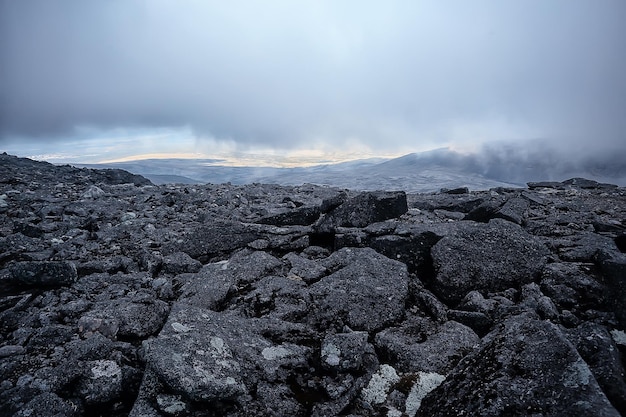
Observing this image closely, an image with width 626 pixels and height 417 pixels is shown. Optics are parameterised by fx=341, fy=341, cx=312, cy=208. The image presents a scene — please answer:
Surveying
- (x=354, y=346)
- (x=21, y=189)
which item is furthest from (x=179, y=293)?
(x=21, y=189)

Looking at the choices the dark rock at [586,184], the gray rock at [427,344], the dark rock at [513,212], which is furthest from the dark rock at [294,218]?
the dark rock at [586,184]

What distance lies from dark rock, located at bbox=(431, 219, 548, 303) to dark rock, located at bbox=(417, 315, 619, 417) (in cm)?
215

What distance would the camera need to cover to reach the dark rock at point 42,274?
5.96 meters

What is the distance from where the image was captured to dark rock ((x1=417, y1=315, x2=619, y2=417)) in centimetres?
276

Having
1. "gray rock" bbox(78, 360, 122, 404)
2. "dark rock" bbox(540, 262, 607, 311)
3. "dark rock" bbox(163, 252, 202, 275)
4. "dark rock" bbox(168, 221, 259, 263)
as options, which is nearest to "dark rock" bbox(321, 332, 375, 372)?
"gray rock" bbox(78, 360, 122, 404)

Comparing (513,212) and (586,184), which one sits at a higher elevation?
(513,212)

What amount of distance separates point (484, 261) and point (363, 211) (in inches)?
118

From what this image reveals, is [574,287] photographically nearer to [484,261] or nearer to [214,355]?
[484,261]

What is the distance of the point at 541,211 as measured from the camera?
11109mm

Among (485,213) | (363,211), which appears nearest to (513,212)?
(485,213)

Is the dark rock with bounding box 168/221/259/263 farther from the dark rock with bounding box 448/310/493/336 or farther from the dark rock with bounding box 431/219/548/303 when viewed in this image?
the dark rock with bounding box 448/310/493/336

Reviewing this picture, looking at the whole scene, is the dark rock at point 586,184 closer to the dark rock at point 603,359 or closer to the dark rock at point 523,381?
the dark rock at point 603,359

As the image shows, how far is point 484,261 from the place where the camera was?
6.13m

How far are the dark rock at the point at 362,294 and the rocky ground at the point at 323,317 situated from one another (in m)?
0.03
